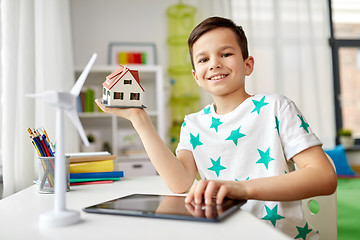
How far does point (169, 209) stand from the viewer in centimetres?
63

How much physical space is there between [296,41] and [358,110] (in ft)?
3.54

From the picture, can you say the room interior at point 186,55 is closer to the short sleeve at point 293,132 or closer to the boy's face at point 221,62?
the boy's face at point 221,62

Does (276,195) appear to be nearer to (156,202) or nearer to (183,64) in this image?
(156,202)

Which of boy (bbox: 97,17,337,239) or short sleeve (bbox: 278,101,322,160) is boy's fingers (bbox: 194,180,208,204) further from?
short sleeve (bbox: 278,101,322,160)

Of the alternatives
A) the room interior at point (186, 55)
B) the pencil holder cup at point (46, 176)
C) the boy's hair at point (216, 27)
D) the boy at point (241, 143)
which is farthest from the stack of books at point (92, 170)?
the room interior at point (186, 55)

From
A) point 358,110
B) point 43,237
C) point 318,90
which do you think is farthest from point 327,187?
point 358,110

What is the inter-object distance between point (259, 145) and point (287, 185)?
220 mm

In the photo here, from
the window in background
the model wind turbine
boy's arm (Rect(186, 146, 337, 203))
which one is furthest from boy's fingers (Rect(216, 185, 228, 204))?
the window in background

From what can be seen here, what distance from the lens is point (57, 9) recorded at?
2.40 m

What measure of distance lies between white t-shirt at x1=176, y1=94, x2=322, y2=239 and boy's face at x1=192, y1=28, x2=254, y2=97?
71mm

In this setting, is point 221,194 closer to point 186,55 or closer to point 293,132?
point 293,132

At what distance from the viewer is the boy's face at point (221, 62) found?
3.38 ft

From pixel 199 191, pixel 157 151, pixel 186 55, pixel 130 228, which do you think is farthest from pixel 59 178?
pixel 186 55

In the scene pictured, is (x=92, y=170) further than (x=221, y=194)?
Yes
